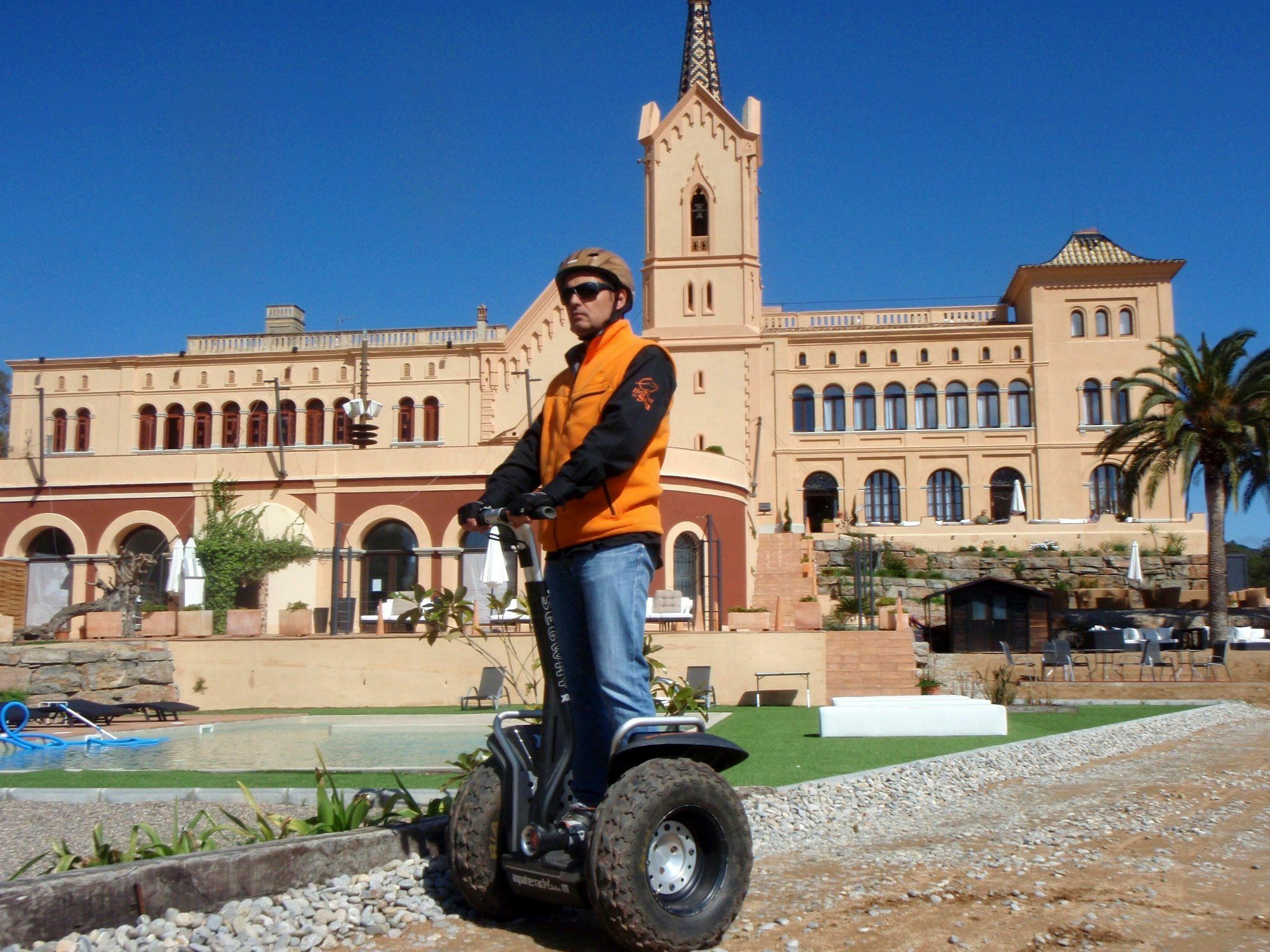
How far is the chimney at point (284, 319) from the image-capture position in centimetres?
4309

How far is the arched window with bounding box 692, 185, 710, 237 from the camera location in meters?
34.7

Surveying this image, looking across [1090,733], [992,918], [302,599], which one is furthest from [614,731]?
[302,599]

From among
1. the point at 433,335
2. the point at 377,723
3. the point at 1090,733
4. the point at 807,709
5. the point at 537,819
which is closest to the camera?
the point at 537,819

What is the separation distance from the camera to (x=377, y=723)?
1317 centimetres

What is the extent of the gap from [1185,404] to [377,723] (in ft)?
71.3

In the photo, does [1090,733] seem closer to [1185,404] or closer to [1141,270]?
[1185,404]

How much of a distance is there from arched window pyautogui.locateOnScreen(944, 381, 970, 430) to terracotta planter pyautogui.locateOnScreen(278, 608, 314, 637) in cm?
3306

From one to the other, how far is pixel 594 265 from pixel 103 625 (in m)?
16.7

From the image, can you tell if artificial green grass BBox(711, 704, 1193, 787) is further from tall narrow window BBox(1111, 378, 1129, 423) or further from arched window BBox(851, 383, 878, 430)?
tall narrow window BBox(1111, 378, 1129, 423)

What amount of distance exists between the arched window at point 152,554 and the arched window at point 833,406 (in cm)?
2932

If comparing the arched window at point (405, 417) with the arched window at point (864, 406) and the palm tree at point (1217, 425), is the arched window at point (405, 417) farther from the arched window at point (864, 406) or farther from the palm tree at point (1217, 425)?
the palm tree at point (1217, 425)

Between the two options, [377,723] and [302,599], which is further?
[302,599]

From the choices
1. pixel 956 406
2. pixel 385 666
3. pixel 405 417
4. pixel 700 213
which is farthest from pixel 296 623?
pixel 956 406

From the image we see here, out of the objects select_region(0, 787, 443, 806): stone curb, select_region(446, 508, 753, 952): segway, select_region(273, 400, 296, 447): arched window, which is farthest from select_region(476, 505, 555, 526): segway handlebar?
select_region(273, 400, 296, 447): arched window
